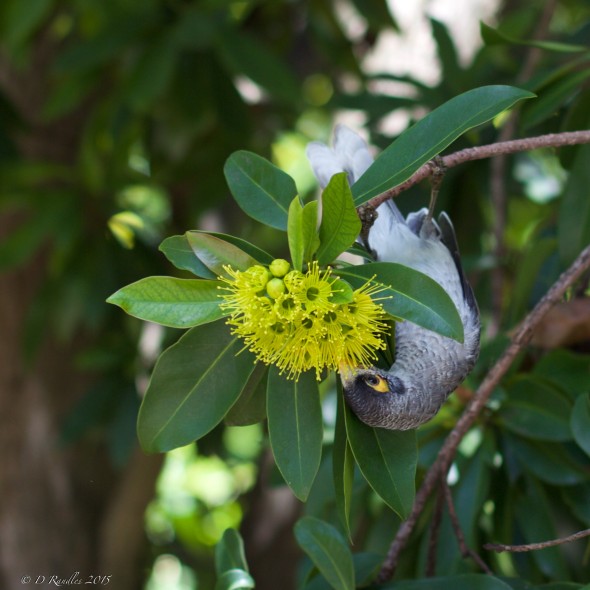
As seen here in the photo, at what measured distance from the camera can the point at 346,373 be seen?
1037mm

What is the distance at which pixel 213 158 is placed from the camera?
272 cm

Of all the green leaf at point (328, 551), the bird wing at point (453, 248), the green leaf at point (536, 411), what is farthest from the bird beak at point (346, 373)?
the green leaf at point (536, 411)

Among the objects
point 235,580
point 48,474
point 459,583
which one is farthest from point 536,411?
point 48,474

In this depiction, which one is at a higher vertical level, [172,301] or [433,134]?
[433,134]

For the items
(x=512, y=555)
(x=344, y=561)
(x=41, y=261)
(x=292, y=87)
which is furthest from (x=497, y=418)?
(x=41, y=261)

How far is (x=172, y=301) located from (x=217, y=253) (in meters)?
0.08

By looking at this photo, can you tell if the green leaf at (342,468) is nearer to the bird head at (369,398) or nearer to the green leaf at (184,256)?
the bird head at (369,398)

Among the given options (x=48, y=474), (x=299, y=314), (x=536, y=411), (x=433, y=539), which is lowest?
(x=48, y=474)

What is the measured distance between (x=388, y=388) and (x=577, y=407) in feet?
0.94

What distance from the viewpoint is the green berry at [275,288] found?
3.01 feet

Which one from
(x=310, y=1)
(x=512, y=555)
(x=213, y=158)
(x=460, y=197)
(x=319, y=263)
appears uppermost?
(x=310, y=1)

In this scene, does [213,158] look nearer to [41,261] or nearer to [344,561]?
[41,261]

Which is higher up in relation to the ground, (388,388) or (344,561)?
(388,388)

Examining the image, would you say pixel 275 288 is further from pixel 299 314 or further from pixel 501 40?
pixel 501 40
